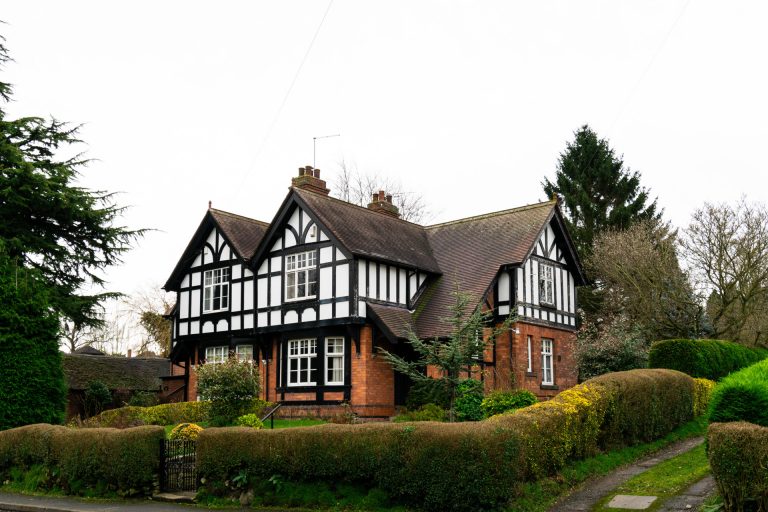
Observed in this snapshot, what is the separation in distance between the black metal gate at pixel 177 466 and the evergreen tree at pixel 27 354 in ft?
24.9

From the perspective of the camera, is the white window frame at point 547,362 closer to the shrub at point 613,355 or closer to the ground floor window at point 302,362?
the shrub at point 613,355

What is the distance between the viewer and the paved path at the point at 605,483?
12539 millimetres

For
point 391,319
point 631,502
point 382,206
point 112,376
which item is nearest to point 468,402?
point 391,319

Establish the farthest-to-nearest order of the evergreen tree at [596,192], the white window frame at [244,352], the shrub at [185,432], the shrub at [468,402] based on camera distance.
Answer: the evergreen tree at [596,192] → the white window frame at [244,352] → the shrub at [468,402] → the shrub at [185,432]

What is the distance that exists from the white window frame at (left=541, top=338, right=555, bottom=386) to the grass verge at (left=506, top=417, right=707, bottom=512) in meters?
9.74

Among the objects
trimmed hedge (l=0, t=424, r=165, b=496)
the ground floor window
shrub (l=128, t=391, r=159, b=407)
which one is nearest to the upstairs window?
the ground floor window

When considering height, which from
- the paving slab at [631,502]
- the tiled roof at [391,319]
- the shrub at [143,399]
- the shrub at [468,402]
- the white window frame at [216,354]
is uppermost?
the tiled roof at [391,319]

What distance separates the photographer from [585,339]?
30.0m

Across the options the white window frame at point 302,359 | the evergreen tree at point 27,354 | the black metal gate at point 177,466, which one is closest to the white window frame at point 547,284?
the white window frame at point 302,359

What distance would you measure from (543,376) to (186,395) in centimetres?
1481

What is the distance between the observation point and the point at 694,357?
2272 cm

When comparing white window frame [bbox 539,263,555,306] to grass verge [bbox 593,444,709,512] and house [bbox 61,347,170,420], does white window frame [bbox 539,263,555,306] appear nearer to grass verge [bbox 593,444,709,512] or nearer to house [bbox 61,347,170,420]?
grass verge [bbox 593,444,709,512]

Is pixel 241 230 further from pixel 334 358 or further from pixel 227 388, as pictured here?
pixel 227 388

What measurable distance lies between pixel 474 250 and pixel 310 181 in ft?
22.5
